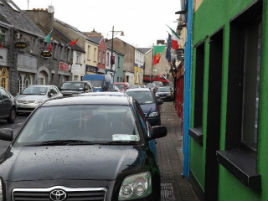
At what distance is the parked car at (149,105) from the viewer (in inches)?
584

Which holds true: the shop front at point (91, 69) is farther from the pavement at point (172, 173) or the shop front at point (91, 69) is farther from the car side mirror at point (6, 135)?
the car side mirror at point (6, 135)

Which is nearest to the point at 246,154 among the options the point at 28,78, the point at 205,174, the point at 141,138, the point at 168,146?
the point at 141,138

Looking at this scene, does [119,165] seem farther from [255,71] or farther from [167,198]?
[167,198]

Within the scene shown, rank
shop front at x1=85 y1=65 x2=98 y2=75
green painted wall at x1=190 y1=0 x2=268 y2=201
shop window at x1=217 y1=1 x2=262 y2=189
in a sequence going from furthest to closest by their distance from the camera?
shop front at x1=85 y1=65 x2=98 y2=75
shop window at x1=217 y1=1 x2=262 y2=189
green painted wall at x1=190 y1=0 x2=268 y2=201

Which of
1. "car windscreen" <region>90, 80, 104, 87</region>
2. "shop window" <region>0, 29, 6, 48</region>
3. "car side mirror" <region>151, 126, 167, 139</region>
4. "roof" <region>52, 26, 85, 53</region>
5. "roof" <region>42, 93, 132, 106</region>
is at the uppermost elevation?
"roof" <region>52, 26, 85, 53</region>

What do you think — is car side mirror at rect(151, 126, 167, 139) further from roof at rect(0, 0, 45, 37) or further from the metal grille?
roof at rect(0, 0, 45, 37)

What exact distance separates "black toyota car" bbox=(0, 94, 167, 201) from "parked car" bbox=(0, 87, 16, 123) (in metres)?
11.7

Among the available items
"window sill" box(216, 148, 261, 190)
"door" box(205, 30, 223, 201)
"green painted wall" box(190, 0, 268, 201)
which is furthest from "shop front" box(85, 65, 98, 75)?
"window sill" box(216, 148, 261, 190)

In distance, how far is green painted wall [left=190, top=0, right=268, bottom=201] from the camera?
10.4 feet

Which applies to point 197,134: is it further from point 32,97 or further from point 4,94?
point 32,97

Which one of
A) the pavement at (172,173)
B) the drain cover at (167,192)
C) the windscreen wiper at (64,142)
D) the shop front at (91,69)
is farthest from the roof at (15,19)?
the windscreen wiper at (64,142)

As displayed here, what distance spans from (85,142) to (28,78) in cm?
3142

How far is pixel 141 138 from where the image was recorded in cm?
480

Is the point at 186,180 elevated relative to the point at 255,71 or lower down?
lower down
